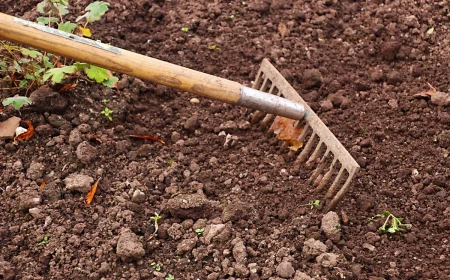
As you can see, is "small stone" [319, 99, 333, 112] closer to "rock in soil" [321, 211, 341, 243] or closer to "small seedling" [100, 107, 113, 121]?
"rock in soil" [321, 211, 341, 243]

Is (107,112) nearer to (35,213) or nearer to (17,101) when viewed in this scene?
(17,101)

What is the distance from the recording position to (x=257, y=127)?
362cm

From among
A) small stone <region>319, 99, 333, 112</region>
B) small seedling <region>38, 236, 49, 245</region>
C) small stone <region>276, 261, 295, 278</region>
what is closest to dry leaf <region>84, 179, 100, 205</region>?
small seedling <region>38, 236, 49, 245</region>

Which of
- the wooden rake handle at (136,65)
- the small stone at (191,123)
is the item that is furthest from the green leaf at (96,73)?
the small stone at (191,123)

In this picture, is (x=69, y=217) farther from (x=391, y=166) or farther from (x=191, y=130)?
(x=391, y=166)

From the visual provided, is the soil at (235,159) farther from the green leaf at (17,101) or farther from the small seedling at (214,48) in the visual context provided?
the green leaf at (17,101)

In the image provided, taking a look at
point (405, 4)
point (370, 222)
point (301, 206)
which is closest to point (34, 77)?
point (301, 206)

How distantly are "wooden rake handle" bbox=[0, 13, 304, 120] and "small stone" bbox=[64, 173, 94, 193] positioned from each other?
0.64 meters

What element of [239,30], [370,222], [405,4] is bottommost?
[370,222]

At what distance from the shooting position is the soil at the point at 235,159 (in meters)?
2.91

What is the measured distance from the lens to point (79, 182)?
3098 millimetres

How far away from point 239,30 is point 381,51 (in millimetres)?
974

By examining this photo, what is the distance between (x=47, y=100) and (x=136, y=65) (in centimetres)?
73

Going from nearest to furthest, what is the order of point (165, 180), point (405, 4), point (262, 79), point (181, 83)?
point (181, 83) → point (165, 180) → point (262, 79) → point (405, 4)
